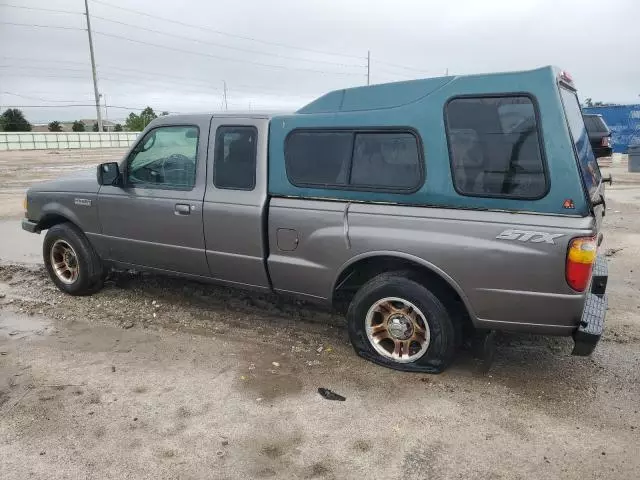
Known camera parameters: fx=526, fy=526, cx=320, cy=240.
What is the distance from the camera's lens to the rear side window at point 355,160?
3600 millimetres

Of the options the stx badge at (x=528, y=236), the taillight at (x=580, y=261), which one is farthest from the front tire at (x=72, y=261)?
the taillight at (x=580, y=261)

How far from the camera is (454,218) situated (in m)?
3.37

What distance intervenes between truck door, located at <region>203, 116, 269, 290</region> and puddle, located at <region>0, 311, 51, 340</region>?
171 centimetres

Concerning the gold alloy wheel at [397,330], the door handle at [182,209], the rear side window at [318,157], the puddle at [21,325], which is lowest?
the puddle at [21,325]

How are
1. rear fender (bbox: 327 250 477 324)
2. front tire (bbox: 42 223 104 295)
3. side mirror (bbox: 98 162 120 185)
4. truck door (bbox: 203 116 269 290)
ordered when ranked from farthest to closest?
1. front tire (bbox: 42 223 104 295)
2. side mirror (bbox: 98 162 120 185)
3. truck door (bbox: 203 116 269 290)
4. rear fender (bbox: 327 250 477 324)

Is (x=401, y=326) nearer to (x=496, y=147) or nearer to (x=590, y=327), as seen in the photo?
(x=590, y=327)

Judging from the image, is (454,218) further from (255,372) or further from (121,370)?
(121,370)

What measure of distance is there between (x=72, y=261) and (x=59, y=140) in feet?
160

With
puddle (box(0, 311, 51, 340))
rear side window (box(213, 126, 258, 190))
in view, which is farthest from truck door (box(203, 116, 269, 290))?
puddle (box(0, 311, 51, 340))

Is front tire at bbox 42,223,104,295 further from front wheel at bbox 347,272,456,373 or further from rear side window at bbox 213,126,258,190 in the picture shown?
front wheel at bbox 347,272,456,373

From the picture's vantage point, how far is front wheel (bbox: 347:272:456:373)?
11.8 feet

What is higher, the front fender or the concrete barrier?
the concrete barrier

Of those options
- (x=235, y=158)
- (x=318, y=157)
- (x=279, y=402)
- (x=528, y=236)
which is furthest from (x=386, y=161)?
(x=279, y=402)

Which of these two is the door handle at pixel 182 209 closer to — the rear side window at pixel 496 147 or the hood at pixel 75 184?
the hood at pixel 75 184
